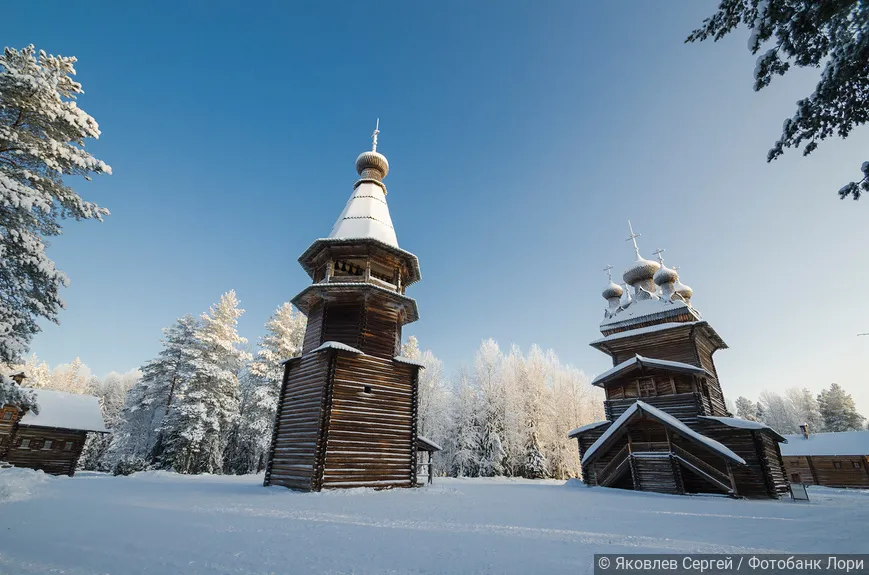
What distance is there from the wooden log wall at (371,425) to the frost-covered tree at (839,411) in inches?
2496

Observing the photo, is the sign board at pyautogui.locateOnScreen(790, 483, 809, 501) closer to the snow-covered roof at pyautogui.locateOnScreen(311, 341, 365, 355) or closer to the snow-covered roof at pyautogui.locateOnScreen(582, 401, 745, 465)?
the snow-covered roof at pyautogui.locateOnScreen(582, 401, 745, 465)

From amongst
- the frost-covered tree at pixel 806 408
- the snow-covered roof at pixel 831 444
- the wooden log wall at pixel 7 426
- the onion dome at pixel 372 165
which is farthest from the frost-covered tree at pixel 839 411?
the wooden log wall at pixel 7 426

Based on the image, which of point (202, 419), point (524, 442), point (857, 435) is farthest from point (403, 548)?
point (857, 435)

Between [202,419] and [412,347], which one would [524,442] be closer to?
[412,347]

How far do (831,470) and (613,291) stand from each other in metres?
24.9

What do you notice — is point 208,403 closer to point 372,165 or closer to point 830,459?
point 372,165

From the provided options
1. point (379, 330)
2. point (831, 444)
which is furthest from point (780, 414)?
point (379, 330)

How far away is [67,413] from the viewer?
27.4 meters

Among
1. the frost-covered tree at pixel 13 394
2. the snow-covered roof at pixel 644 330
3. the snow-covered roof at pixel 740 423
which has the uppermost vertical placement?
the snow-covered roof at pixel 644 330

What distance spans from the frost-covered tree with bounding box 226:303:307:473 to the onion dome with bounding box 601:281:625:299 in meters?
26.0

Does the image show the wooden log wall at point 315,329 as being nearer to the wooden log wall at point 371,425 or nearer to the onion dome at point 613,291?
the wooden log wall at point 371,425

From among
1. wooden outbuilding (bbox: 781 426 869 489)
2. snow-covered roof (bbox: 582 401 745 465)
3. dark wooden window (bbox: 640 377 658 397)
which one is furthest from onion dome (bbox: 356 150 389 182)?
wooden outbuilding (bbox: 781 426 869 489)

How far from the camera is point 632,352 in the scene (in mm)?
24781

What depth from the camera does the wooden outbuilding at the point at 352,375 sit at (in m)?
15.5
